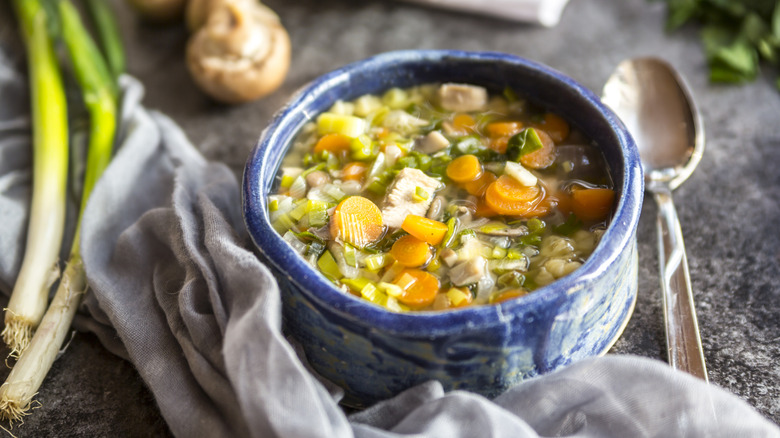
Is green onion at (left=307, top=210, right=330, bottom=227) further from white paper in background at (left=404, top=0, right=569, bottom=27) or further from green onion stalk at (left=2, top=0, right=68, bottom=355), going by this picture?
white paper in background at (left=404, top=0, right=569, bottom=27)

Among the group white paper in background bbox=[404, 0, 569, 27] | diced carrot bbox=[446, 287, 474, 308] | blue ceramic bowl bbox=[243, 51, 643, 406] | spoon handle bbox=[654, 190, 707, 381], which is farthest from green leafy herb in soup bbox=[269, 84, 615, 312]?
white paper in background bbox=[404, 0, 569, 27]

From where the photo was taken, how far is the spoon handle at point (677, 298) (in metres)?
2.01

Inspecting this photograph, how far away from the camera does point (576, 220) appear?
211 centimetres

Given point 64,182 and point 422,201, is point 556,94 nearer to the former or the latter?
point 422,201

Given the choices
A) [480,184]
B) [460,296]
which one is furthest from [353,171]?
[460,296]

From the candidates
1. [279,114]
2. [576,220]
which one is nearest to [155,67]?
[279,114]

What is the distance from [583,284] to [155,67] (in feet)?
8.37

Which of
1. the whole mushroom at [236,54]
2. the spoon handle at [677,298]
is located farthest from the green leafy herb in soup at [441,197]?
the whole mushroom at [236,54]

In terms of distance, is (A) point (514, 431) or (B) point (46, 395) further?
(B) point (46, 395)

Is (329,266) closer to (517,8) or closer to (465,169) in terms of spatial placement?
(465,169)

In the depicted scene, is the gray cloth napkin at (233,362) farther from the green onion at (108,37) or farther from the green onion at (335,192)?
the green onion at (108,37)

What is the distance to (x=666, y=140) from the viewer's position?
8.79 ft

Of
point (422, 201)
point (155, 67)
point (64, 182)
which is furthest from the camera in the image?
point (155, 67)

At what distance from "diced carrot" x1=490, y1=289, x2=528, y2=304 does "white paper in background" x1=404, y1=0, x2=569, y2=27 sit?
1.98 metres
